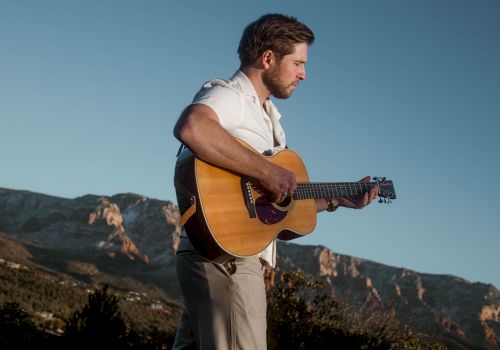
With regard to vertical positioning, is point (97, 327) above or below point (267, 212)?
below

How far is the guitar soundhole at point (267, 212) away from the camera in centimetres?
308

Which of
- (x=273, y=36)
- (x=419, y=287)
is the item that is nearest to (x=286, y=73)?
(x=273, y=36)

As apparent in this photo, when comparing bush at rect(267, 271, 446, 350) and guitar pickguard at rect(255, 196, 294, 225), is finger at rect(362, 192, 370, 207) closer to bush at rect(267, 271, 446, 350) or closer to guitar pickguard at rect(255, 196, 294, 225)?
guitar pickguard at rect(255, 196, 294, 225)

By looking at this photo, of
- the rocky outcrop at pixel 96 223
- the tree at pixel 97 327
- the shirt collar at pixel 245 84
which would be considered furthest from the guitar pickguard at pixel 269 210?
the rocky outcrop at pixel 96 223

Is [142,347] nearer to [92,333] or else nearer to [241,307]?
[92,333]

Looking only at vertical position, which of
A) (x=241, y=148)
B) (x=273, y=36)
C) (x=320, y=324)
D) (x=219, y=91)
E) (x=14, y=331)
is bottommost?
(x=14, y=331)

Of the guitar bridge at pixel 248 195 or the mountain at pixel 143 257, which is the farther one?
the mountain at pixel 143 257

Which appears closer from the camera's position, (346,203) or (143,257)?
(346,203)

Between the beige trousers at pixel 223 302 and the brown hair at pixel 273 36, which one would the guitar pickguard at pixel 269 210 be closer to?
the beige trousers at pixel 223 302

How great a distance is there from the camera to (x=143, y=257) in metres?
122

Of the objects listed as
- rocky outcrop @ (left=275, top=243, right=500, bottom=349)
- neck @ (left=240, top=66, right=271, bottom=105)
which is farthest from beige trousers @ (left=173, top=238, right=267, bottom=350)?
rocky outcrop @ (left=275, top=243, right=500, bottom=349)

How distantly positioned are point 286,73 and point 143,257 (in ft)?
404

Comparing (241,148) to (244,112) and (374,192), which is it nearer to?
(244,112)

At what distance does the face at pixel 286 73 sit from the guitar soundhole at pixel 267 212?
26.5 inches
